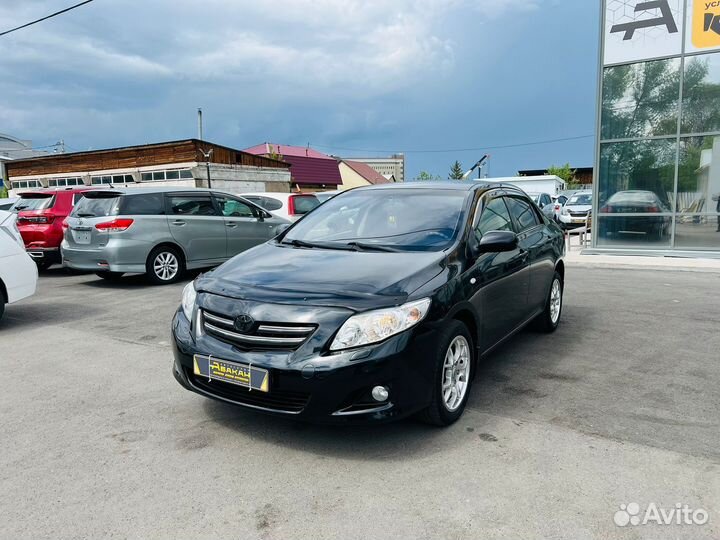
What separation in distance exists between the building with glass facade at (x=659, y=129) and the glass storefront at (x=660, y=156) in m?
0.02

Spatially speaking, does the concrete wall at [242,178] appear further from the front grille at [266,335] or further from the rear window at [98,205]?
the front grille at [266,335]

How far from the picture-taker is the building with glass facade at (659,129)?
481 inches

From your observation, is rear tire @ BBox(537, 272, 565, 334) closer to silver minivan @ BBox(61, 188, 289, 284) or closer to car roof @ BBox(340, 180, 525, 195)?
car roof @ BBox(340, 180, 525, 195)

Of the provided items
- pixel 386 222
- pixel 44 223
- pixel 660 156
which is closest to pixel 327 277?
pixel 386 222

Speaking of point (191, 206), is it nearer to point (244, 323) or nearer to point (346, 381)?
point (244, 323)

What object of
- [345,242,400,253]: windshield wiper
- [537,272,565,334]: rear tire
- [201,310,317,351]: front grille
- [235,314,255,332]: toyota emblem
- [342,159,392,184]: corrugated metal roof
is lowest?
[537,272,565,334]: rear tire

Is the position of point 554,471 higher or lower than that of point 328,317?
lower

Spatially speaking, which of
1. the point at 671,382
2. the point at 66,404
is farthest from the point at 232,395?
the point at 671,382

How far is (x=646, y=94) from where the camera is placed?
42.1 feet

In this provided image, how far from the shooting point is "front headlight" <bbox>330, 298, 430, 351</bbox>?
9.82 ft

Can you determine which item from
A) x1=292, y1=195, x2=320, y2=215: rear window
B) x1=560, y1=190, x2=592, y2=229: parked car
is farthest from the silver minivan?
x1=560, y1=190, x2=592, y2=229: parked car

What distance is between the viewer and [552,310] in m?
5.77

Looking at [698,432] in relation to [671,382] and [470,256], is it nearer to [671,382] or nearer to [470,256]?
[671,382]

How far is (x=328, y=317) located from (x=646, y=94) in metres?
12.6
